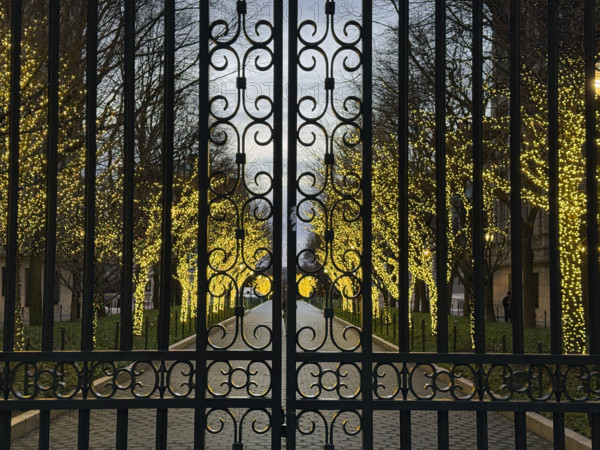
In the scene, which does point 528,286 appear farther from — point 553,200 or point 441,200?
point 441,200

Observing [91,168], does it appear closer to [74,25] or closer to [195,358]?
[195,358]

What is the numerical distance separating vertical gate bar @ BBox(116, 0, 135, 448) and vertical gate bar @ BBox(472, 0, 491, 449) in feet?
8.94

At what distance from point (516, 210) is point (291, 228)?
1.81 meters

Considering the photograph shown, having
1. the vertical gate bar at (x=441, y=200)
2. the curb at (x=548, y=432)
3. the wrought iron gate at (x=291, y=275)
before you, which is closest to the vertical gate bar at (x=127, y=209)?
the wrought iron gate at (x=291, y=275)

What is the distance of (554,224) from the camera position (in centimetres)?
568

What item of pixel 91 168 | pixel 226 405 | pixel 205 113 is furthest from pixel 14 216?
pixel 226 405

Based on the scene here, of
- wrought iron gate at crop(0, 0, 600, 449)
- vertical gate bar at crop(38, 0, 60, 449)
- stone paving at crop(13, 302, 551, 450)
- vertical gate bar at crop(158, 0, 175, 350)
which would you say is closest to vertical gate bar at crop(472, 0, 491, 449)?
wrought iron gate at crop(0, 0, 600, 449)

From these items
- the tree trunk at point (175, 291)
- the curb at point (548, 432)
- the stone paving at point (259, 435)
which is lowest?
the tree trunk at point (175, 291)

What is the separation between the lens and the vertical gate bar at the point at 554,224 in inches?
218

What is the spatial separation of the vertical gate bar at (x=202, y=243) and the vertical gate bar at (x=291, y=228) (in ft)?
2.19

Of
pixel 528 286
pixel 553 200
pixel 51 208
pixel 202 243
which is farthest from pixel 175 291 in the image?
pixel 553 200

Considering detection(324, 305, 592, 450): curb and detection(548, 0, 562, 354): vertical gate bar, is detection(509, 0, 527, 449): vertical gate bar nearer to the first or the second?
detection(548, 0, 562, 354): vertical gate bar

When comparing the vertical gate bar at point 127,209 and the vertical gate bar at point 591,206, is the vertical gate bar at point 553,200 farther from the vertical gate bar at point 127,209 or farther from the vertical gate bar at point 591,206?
the vertical gate bar at point 127,209

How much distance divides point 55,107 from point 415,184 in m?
17.7
